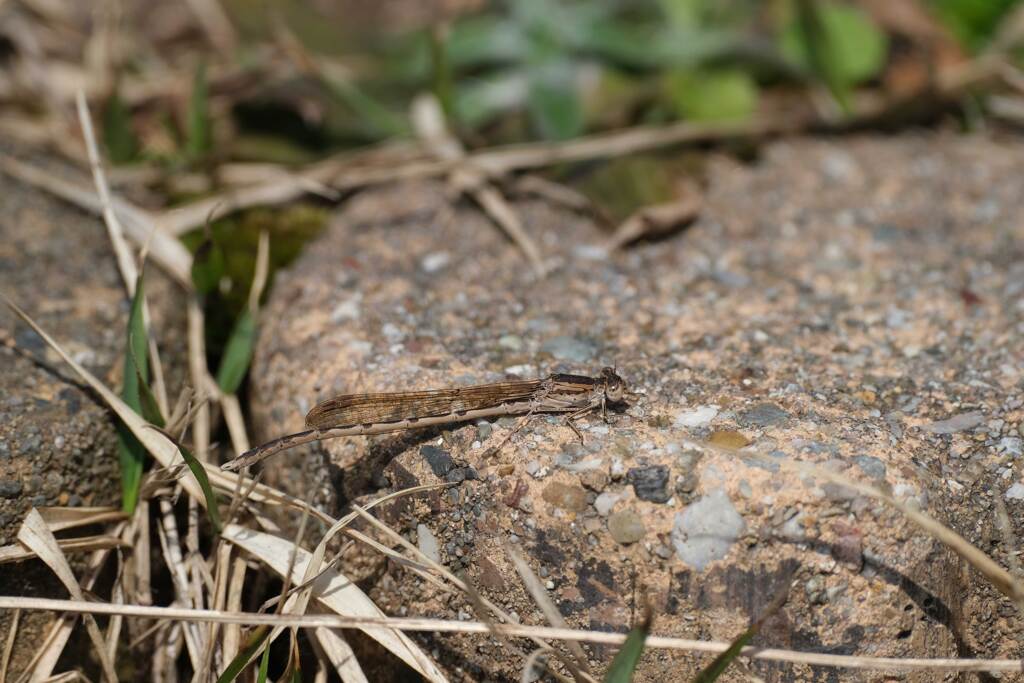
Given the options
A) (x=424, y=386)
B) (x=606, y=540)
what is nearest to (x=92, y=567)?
(x=424, y=386)

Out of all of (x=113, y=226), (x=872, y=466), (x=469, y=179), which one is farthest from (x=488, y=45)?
(x=872, y=466)

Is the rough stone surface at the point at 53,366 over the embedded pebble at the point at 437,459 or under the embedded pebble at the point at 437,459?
over

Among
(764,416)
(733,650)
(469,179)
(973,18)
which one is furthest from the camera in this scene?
(973,18)

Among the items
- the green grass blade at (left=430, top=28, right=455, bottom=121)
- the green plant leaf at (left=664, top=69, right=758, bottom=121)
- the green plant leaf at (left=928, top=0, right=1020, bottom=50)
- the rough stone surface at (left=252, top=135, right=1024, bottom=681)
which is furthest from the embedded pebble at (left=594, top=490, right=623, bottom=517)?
the green plant leaf at (left=928, top=0, right=1020, bottom=50)

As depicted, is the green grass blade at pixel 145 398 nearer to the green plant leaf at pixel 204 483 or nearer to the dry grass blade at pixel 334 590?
the green plant leaf at pixel 204 483

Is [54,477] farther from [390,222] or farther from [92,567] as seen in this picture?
[390,222]

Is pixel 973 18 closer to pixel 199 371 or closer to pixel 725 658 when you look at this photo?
pixel 725 658

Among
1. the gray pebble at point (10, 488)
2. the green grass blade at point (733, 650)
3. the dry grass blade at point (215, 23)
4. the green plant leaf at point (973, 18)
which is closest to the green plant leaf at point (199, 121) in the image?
the dry grass blade at point (215, 23)
